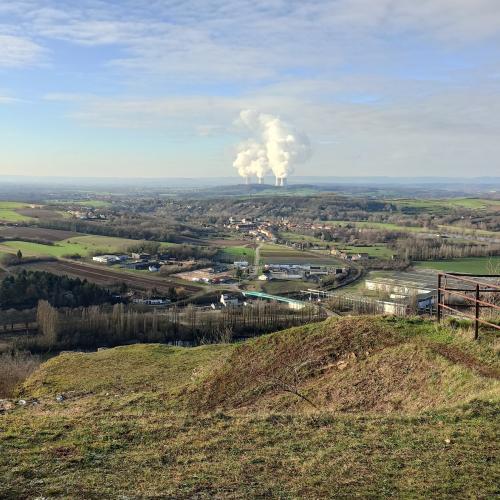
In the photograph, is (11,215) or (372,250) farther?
(11,215)

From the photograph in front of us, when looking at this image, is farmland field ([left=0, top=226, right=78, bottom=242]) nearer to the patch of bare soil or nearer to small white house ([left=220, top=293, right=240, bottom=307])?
small white house ([left=220, top=293, right=240, bottom=307])

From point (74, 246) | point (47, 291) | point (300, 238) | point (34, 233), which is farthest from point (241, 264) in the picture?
point (34, 233)

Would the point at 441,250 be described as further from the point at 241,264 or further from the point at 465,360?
the point at 465,360

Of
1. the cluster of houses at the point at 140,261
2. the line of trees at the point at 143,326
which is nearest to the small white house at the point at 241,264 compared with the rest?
the cluster of houses at the point at 140,261

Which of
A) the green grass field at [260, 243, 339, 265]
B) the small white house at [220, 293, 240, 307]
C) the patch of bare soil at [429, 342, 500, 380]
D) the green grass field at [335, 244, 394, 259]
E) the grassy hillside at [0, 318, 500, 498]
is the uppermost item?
the patch of bare soil at [429, 342, 500, 380]

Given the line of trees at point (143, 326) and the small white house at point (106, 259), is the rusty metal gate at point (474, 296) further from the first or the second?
the small white house at point (106, 259)

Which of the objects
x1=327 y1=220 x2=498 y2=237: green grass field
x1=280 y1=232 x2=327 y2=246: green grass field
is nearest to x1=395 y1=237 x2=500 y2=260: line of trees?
x1=280 y1=232 x2=327 y2=246: green grass field
